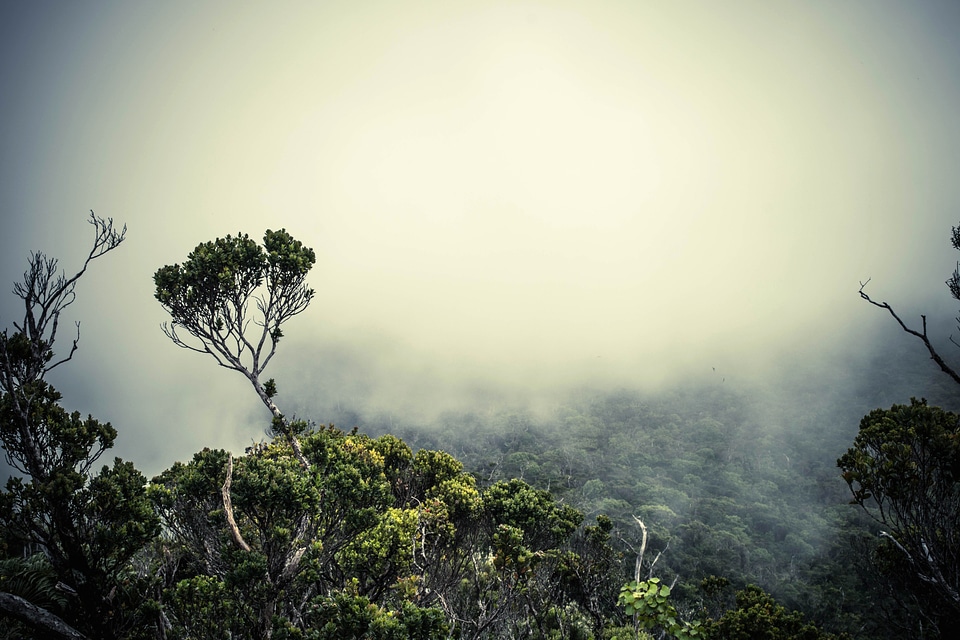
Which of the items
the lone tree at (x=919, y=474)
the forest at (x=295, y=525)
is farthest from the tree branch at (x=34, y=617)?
the lone tree at (x=919, y=474)

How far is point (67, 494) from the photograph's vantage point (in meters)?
7.13

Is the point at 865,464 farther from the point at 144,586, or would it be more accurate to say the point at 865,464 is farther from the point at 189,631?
the point at 144,586

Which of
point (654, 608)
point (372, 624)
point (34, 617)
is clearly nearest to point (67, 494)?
point (34, 617)

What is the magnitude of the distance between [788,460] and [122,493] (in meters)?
144

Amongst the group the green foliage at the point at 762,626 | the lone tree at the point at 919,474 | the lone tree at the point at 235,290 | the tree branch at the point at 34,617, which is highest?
the lone tree at the point at 235,290

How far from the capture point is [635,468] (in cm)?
11494

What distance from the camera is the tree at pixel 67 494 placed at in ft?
23.5

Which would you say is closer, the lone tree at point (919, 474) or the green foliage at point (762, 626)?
the lone tree at point (919, 474)

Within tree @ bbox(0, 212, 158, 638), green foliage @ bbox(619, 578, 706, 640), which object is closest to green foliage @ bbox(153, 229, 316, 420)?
tree @ bbox(0, 212, 158, 638)

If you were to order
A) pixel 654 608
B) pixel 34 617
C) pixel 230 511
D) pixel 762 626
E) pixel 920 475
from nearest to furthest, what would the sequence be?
pixel 34 617, pixel 654 608, pixel 230 511, pixel 920 475, pixel 762 626

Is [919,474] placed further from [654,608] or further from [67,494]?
[67,494]

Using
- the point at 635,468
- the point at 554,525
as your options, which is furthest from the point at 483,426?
the point at 554,525

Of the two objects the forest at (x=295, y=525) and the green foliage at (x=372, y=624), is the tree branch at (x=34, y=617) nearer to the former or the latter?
the forest at (x=295, y=525)

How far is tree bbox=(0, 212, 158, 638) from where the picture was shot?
718cm
